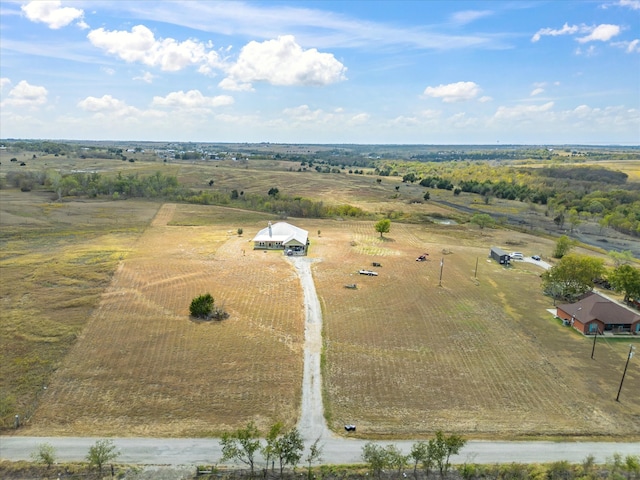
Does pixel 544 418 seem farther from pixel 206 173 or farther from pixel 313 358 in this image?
pixel 206 173

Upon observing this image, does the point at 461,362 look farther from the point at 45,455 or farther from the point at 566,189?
the point at 566,189

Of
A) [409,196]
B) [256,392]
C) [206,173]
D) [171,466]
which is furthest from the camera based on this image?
[206,173]

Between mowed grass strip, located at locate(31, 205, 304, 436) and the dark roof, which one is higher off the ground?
the dark roof

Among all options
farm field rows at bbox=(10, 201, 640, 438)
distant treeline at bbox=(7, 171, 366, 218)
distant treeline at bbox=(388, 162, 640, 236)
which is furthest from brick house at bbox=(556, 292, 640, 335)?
distant treeline at bbox=(7, 171, 366, 218)

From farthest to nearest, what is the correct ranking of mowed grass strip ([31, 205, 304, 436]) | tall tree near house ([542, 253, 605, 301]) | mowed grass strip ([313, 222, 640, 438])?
tall tree near house ([542, 253, 605, 301]) < mowed grass strip ([313, 222, 640, 438]) < mowed grass strip ([31, 205, 304, 436])

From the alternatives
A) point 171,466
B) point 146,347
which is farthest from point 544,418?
point 146,347

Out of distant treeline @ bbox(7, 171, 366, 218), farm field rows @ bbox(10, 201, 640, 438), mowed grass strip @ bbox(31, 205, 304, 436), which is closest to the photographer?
mowed grass strip @ bbox(31, 205, 304, 436)

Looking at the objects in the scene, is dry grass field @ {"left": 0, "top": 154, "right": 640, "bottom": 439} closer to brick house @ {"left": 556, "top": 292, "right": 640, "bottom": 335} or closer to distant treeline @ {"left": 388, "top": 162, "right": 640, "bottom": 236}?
brick house @ {"left": 556, "top": 292, "right": 640, "bottom": 335}

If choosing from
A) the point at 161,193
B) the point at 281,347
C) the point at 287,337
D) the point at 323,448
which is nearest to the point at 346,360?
the point at 281,347
